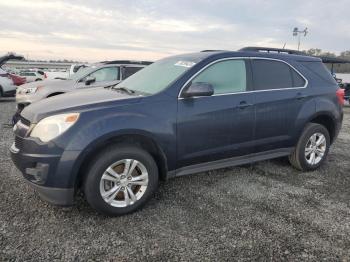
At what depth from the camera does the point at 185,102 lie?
392 centimetres

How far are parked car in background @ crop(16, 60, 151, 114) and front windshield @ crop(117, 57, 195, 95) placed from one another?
3.17 meters

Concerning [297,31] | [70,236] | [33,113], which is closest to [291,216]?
[70,236]

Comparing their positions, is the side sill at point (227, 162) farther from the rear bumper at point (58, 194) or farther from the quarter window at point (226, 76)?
the rear bumper at point (58, 194)

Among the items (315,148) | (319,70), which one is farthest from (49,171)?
(319,70)

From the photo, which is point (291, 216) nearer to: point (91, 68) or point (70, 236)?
point (70, 236)

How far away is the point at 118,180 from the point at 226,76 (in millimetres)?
1929

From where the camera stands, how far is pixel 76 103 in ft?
12.1

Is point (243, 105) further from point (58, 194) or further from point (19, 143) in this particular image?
point (19, 143)

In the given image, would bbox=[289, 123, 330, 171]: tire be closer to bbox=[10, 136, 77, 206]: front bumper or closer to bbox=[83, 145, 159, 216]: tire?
bbox=[83, 145, 159, 216]: tire

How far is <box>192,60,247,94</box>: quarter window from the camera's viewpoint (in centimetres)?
422

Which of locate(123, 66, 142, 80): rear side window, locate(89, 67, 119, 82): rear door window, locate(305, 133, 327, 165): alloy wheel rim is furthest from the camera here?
locate(123, 66, 142, 80): rear side window

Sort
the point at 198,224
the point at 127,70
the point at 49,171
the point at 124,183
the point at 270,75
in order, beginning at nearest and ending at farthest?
1. the point at 49,171
2. the point at 198,224
3. the point at 124,183
4. the point at 270,75
5. the point at 127,70

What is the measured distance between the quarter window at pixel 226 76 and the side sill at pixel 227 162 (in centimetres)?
89

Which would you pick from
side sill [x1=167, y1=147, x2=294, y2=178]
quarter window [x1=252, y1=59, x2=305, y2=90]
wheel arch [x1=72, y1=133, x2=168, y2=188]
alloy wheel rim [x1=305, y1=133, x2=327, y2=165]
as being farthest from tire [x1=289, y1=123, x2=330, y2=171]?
wheel arch [x1=72, y1=133, x2=168, y2=188]
